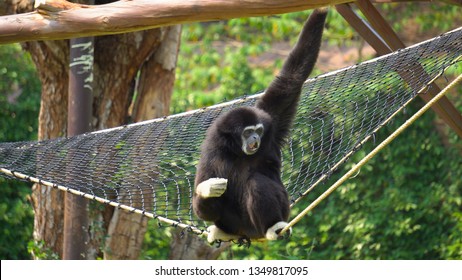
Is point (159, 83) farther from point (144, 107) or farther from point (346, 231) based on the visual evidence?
point (346, 231)

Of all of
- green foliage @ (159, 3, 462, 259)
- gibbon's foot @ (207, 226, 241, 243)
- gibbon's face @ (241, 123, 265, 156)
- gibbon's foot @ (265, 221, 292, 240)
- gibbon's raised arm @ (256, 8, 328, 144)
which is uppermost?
gibbon's raised arm @ (256, 8, 328, 144)

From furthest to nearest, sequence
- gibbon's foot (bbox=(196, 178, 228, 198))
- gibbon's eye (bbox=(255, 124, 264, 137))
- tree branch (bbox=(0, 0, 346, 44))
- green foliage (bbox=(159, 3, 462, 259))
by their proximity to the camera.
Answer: green foliage (bbox=(159, 3, 462, 259)) < gibbon's eye (bbox=(255, 124, 264, 137)) < gibbon's foot (bbox=(196, 178, 228, 198)) < tree branch (bbox=(0, 0, 346, 44))

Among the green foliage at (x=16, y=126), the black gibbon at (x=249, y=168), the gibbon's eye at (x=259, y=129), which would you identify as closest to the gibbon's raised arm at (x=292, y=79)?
the black gibbon at (x=249, y=168)

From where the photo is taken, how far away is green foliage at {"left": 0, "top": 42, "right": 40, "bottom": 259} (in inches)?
351

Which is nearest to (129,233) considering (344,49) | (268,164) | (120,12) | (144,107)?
(144,107)

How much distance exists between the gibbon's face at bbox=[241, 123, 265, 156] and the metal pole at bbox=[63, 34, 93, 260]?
2.38m

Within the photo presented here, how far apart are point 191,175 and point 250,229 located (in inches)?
57.2

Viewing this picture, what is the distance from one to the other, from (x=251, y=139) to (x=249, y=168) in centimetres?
24

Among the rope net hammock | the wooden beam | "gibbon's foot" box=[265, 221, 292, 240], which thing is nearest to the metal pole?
the rope net hammock

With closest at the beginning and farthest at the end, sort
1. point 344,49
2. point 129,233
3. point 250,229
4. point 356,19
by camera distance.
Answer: point 250,229 < point 356,19 < point 129,233 < point 344,49

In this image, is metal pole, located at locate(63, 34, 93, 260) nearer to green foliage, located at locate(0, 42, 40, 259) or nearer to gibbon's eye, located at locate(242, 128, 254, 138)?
green foliage, located at locate(0, 42, 40, 259)

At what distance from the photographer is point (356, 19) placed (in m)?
5.70

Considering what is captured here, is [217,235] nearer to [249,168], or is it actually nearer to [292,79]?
[249,168]

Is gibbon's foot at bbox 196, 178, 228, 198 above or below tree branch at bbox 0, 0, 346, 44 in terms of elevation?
below
